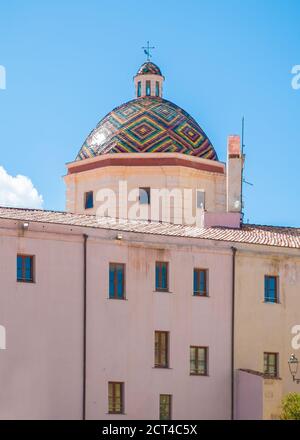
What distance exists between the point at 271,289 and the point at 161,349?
4447 millimetres

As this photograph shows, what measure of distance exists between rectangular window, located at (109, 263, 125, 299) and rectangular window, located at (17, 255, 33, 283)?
281cm

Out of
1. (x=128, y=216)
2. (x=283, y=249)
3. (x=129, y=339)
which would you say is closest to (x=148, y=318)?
(x=129, y=339)

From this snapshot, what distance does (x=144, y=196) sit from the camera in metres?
70.4

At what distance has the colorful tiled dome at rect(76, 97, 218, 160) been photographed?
7094cm

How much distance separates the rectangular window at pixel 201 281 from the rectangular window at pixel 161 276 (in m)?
1.06

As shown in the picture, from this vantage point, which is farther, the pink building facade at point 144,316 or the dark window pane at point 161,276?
the dark window pane at point 161,276

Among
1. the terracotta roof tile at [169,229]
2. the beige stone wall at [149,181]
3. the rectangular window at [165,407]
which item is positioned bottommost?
the rectangular window at [165,407]

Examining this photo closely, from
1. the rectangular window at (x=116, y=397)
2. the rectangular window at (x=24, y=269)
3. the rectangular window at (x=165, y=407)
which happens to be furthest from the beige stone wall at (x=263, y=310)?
the rectangular window at (x=24, y=269)

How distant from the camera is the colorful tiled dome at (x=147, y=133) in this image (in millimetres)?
70938

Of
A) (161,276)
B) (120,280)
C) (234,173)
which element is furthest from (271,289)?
(234,173)

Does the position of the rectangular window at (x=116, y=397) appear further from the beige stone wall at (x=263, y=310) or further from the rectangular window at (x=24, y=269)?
the beige stone wall at (x=263, y=310)

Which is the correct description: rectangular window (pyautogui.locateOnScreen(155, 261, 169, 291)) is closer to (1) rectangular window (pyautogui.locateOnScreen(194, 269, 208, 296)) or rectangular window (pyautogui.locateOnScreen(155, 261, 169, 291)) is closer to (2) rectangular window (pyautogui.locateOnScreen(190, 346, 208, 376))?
(1) rectangular window (pyautogui.locateOnScreen(194, 269, 208, 296))

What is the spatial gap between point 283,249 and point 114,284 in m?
6.16

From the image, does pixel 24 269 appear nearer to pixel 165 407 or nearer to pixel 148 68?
pixel 165 407
